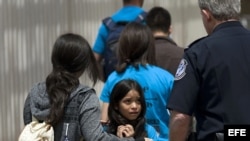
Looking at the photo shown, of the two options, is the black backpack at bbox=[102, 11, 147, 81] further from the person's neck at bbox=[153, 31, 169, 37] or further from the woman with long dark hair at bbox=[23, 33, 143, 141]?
the woman with long dark hair at bbox=[23, 33, 143, 141]

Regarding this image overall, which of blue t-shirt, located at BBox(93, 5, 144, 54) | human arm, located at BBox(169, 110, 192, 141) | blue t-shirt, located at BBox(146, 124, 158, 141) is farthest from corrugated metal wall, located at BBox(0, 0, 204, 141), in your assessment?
human arm, located at BBox(169, 110, 192, 141)

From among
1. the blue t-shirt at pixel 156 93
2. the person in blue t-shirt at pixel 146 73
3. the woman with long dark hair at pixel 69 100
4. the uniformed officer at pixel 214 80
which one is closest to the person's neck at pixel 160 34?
the person in blue t-shirt at pixel 146 73

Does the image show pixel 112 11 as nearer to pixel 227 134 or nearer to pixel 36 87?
pixel 36 87

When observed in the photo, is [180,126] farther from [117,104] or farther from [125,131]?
[117,104]

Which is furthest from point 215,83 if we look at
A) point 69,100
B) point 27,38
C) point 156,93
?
point 27,38

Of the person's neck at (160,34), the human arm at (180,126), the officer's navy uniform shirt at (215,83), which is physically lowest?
the person's neck at (160,34)

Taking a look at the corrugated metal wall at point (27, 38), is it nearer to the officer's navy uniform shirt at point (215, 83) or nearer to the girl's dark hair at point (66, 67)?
the girl's dark hair at point (66, 67)

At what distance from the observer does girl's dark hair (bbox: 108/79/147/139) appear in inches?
230

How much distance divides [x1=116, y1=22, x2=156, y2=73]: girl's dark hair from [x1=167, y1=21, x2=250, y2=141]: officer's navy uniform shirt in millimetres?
1682

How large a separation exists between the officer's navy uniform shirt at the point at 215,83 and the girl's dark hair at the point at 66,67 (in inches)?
36.0

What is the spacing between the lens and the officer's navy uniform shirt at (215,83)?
456 cm

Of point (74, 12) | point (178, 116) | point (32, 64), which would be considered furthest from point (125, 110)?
point (74, 12)

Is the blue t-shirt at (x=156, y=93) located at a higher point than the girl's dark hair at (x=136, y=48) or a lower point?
lower

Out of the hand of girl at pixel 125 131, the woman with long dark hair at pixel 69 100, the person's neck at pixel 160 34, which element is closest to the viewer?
the woman with long dark hair at pixel 69 100
